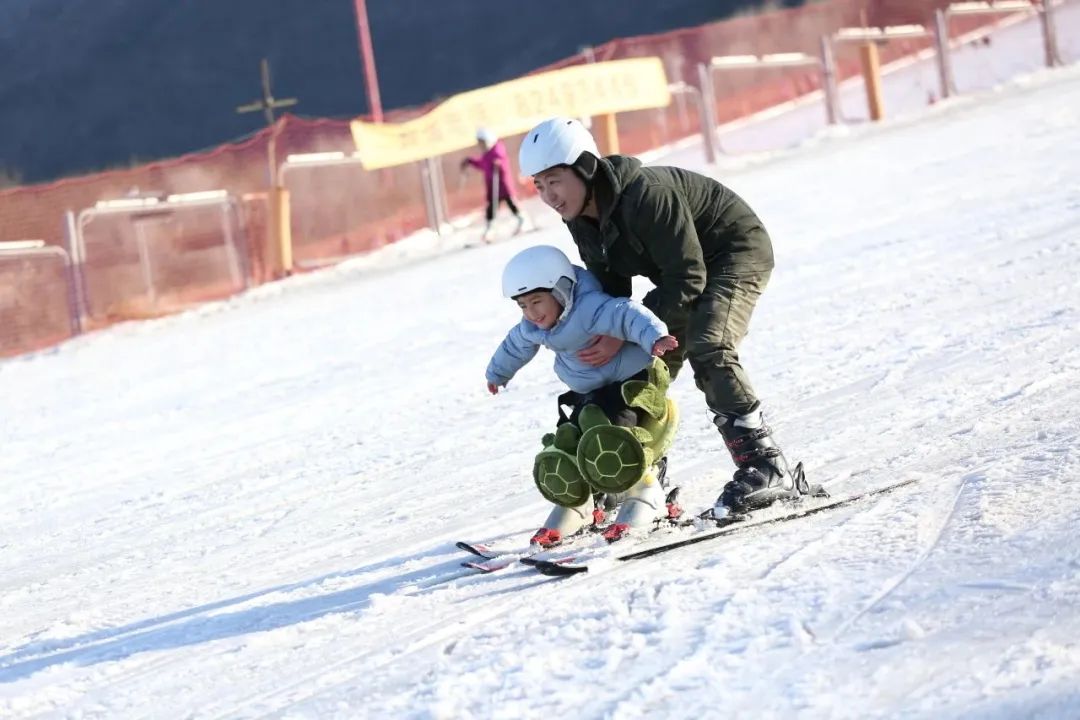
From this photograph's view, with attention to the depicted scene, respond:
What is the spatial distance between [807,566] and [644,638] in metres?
0.71

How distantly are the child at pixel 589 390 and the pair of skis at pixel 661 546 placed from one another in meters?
0.20

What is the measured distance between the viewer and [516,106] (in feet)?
74.1

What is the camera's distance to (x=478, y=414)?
9.84 metres

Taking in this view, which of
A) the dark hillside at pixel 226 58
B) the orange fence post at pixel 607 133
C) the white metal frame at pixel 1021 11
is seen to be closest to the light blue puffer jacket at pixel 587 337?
the orange fence post at pixel 607 133

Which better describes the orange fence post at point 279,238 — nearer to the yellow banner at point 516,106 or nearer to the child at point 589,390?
the yellow banner at point 516,106

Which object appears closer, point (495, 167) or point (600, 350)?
point (600, 350)

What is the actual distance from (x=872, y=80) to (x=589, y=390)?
20.4 m

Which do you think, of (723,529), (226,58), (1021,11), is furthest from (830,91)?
(226,58)

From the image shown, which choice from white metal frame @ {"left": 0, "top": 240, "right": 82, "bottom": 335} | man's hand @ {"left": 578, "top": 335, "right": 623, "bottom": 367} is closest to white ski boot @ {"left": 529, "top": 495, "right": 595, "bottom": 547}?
man's hand @ {"left": 578, "top": 335, "right": 623, "bottom": 367}

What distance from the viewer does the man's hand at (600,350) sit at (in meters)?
5.89

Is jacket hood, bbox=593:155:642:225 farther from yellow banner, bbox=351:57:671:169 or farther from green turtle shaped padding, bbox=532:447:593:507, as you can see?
yellow banner, bbox=351:57:671:169

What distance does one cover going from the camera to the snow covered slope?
416cm

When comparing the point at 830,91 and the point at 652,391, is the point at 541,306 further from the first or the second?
the point at 830,91

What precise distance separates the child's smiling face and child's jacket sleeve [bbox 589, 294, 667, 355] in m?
0.14
